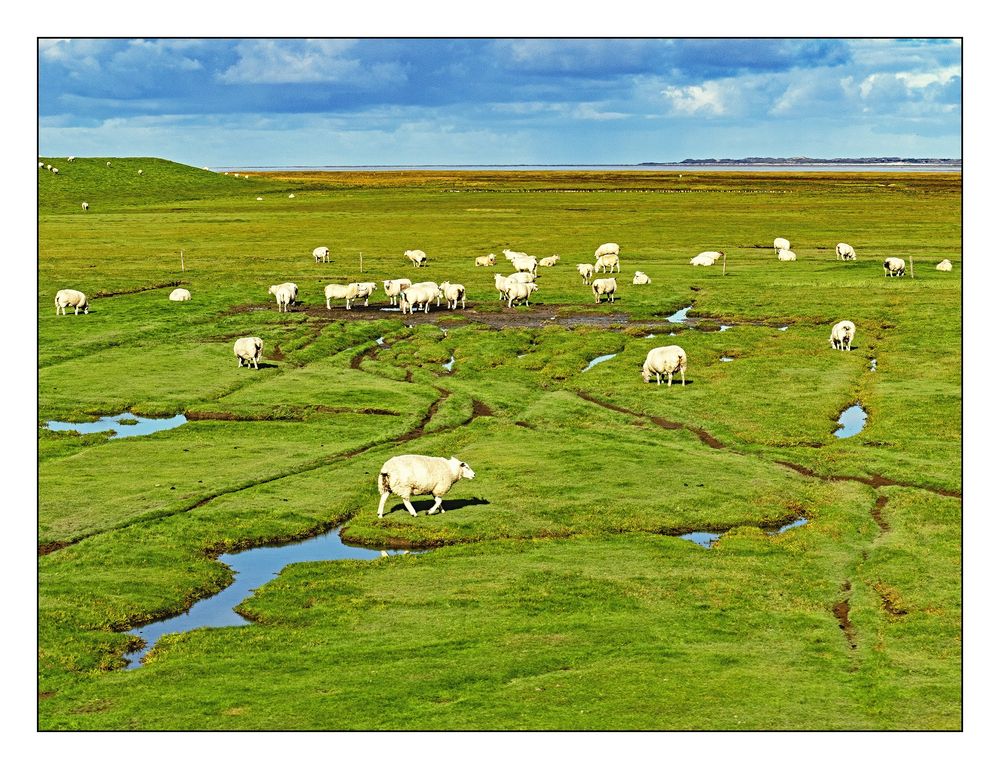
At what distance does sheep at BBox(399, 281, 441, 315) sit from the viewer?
64.2 m

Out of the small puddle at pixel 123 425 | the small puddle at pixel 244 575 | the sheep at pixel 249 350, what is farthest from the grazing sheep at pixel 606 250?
the small puddle at pixel 244 575

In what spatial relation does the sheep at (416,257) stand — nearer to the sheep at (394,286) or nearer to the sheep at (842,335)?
the sheep at (394,286)

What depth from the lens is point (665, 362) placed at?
43688 millimetres

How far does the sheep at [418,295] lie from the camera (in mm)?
64250

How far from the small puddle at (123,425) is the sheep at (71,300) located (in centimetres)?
2297

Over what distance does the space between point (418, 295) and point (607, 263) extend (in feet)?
68.9

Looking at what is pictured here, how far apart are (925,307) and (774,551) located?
130 ft

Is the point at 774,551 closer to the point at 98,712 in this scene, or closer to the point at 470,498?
the point at 470,498

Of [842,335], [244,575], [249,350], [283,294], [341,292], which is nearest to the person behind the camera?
[244,575]

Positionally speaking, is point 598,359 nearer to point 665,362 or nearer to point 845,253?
point 665,362

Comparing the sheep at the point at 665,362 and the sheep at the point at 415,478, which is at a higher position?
the sheep at the point at 665,362

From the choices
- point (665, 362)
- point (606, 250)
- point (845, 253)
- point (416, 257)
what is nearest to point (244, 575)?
point (665, 362)

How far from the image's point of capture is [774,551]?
86.3 feet

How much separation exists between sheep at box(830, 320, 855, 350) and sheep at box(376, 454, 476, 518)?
27.5 m
